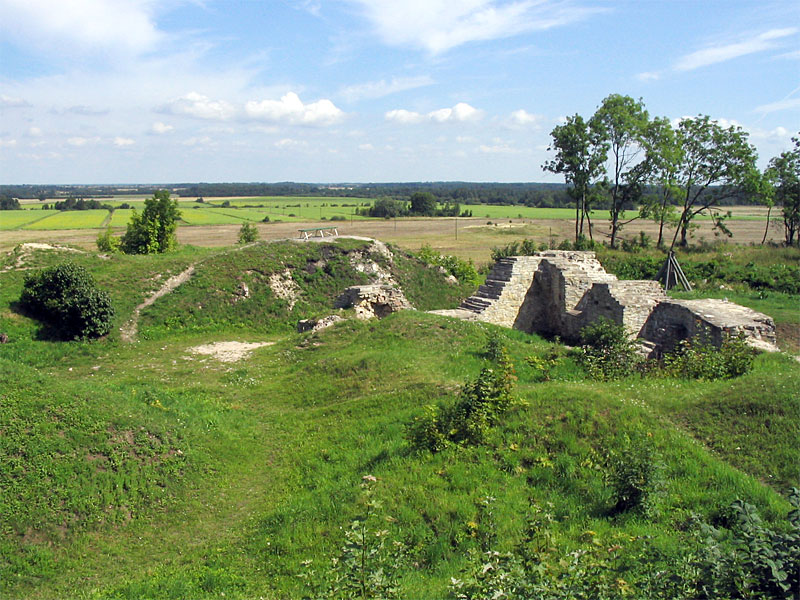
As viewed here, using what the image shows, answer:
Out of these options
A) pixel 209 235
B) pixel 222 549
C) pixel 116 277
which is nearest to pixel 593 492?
pixel 222 549

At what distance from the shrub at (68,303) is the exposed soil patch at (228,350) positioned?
3470 millimetres

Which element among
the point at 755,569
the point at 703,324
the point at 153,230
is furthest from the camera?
the point at 153,230

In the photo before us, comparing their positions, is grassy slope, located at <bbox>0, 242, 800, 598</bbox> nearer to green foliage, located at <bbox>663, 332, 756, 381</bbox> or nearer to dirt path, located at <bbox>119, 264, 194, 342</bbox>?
green foliage, located at <bbox>663, 332, 756, 381</bbox>

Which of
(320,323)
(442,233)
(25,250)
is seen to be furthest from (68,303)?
(442,233)

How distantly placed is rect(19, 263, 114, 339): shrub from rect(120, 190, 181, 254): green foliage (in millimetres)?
14113

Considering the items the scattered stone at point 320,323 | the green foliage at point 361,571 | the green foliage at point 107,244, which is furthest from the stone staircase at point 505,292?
the green foliage at point 107,244

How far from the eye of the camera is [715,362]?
412 inches

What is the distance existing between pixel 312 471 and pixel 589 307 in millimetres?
11469

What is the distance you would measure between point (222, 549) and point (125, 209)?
107539 millimetres

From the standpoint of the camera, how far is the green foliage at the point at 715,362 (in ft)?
33.7

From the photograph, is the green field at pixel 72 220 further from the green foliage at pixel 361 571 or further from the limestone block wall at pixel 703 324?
the green foliage at pixel 361 571

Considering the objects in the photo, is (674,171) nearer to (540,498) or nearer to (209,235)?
(540,498)

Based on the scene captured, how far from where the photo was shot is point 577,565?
4.33 metres

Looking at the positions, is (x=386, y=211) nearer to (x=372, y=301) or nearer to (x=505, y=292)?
(x=372, y=301)
